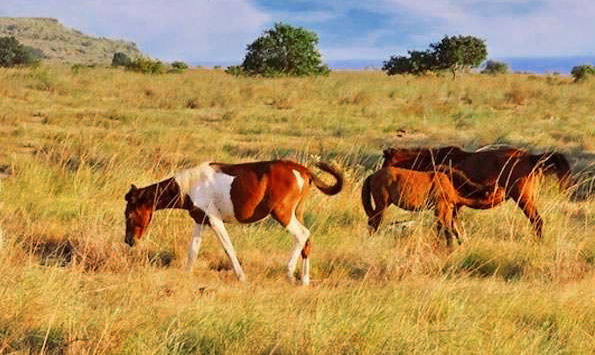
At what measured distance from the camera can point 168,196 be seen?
5.85m

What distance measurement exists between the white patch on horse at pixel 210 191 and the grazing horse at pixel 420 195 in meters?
1.92

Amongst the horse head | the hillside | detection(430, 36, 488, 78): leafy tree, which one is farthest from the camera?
the hillside

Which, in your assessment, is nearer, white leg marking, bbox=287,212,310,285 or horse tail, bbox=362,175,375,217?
white leg marking, bbox=287,212,310,285

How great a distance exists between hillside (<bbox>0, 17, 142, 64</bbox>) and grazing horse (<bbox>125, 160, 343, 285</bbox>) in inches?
5613

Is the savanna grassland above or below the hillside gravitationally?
below

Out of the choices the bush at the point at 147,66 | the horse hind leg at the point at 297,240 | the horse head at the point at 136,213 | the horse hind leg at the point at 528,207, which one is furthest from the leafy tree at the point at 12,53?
the horse hind leg at the point at 297,240

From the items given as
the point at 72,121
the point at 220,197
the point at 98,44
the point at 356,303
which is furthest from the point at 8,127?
the point at 98,44

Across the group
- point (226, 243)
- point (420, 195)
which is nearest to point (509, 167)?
point (420, 195)

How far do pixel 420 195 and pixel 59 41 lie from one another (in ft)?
579

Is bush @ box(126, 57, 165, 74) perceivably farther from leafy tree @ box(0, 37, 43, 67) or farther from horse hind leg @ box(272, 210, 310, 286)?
horse hind leg @ box(272, 210, 310, 286)

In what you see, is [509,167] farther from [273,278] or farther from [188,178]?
[188,178]

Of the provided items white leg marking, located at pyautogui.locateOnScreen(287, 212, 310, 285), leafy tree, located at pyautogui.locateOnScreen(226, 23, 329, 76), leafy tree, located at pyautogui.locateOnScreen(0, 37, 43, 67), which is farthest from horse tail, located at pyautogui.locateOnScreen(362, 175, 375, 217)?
leafy tree, located at pyautogui.locateOnScreen(0, 37, 43, 67)

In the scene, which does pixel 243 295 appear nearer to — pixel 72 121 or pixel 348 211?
pixel 348 211

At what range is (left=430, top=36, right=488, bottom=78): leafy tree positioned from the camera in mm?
49031
